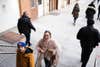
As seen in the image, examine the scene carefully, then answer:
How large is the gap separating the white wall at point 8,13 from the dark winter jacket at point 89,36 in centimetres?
545

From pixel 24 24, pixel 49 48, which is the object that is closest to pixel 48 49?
pixel 49 48

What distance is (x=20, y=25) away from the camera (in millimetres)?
7562

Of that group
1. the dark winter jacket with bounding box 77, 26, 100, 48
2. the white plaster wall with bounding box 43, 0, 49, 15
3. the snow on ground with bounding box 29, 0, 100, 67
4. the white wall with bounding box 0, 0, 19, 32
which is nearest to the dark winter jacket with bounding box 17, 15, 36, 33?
the snow on ground with bounding box 29, 0, 100, 67

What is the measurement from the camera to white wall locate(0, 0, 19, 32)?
9.88 meters

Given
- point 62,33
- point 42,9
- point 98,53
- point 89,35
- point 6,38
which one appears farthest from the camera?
point 42,9

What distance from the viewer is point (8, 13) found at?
408 inches

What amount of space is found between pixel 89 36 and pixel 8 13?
6.03 m

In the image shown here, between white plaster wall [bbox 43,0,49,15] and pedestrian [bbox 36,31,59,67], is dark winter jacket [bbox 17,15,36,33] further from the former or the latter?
white plaster wall [bbox 43,0,49,15]

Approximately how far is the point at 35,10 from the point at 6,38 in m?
4.49

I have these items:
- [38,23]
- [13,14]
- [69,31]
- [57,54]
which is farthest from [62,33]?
[57,54]

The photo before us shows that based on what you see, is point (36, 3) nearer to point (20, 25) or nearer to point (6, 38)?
point (6, 38)

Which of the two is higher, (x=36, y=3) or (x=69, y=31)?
(x=36, y=3)

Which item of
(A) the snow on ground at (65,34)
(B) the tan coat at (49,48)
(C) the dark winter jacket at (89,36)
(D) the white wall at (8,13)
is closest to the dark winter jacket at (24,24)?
(A) the snow on ground at (65,34)

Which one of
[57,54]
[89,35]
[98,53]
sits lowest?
[98,53]
